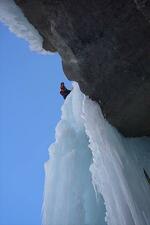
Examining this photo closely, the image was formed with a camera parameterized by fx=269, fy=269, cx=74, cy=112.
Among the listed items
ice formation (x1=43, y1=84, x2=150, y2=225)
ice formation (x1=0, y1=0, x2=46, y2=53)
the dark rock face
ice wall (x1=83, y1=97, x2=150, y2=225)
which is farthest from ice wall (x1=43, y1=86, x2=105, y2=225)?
ice formation (x1=0, y1=0, x2=46, y2=53)

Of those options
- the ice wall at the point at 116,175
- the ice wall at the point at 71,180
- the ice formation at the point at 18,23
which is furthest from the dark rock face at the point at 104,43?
the ice wall at the point at 71,180

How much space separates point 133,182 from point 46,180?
1.86 m

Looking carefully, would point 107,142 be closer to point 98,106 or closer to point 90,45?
point 98,106

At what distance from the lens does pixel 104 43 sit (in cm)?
348

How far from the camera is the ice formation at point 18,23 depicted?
358 centimetres

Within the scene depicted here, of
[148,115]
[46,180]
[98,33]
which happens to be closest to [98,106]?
[148,115]

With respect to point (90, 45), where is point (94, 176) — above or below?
below

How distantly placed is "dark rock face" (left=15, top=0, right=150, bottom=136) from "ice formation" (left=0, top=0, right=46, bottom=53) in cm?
11

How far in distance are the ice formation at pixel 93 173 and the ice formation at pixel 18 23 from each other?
4.08 ft

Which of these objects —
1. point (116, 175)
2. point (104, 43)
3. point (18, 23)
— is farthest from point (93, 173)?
point (18, 23)

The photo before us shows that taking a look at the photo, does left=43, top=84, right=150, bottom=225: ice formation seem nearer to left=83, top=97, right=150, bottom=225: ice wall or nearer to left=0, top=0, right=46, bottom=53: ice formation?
left=83, top=97, right=150, bottom=225: ice wall

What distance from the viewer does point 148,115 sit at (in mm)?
4656

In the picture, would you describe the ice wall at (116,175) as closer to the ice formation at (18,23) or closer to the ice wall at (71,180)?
the ice wall at (71,180)

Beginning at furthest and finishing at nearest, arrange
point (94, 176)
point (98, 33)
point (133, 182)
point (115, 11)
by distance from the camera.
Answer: point (94, 176) → point (133, 182) → point (98, 33) → point (115, 11)
